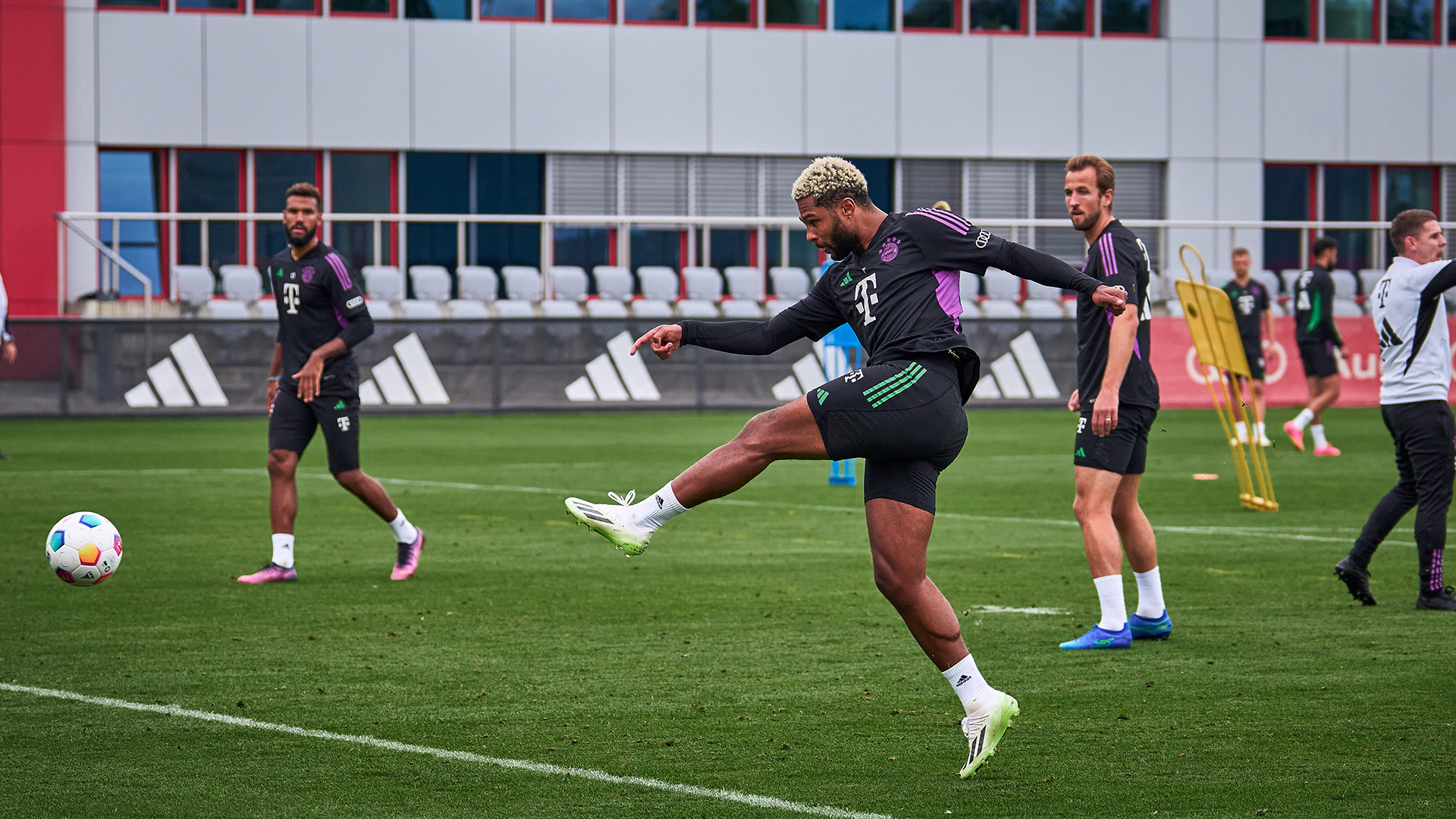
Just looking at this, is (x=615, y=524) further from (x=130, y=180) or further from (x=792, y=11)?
(x=792, y=11)

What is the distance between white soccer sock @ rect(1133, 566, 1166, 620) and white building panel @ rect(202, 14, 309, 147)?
1095 inches

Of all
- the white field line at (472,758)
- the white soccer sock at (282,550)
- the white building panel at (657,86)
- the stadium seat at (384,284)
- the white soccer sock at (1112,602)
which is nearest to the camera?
the white field line at (472,758)

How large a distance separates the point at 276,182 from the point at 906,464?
1179 inches

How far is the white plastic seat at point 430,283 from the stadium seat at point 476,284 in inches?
11.4

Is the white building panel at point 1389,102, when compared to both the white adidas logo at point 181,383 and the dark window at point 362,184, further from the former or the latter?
the white adidas logo at point 181,383

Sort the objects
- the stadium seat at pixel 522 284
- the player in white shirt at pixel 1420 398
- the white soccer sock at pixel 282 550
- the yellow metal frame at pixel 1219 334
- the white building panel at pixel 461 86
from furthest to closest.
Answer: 1. the white building panel at pixel 461 86
2. the stadium seat at pixel 522 284
3. the yellow metal frame at pixel 1219 334
4. the white soccer sock at pixel 282 550
5. the player in white shirt at pixel 1420 398

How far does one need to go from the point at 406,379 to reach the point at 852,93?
44.6ft

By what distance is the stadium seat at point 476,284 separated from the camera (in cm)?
2988

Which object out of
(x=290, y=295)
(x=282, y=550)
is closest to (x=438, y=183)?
(x=290, y=295)

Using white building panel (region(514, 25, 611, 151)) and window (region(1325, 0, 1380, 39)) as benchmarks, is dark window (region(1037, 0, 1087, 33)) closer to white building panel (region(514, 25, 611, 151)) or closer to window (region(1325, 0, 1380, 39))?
window (region(1325, 0, 1380, 39))

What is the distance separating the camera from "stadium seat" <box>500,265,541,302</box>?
97.7ft

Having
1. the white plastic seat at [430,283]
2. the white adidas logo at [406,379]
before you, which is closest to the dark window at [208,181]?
the white plastic seat at [430,283]

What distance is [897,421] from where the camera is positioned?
5273 mm

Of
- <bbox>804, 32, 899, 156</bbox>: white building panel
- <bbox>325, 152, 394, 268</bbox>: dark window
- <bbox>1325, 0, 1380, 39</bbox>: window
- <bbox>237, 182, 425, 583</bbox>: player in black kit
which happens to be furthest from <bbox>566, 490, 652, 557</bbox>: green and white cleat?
<bbox>1325, 0, 1380, 39</bbox>: window
